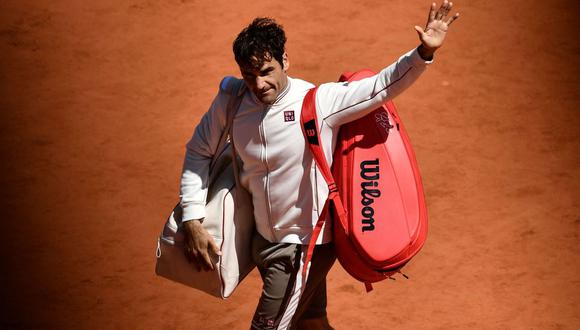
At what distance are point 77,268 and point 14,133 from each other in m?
2.04

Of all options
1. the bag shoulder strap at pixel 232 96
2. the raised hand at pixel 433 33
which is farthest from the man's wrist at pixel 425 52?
the bag shoulder strap at pixel 232 96

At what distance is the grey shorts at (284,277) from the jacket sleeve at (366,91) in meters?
0.66

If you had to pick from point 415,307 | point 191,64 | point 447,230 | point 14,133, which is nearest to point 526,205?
point 447,230

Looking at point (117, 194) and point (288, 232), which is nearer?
point (288, 232)

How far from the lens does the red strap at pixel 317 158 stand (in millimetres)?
4191

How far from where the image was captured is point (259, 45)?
4203 mm

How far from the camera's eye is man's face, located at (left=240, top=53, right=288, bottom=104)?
4.22m

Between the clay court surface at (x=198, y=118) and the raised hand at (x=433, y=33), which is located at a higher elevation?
the raised hand at (x=433, y=33)

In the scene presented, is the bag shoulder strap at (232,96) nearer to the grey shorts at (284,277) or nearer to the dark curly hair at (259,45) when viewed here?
the dark curly hair at (259,45)

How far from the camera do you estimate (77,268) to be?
6.61m

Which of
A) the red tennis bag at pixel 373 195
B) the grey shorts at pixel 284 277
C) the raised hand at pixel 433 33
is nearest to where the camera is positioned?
the raised hand at pixel 433 33

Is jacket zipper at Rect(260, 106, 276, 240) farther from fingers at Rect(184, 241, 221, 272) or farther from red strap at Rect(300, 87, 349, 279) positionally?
fingers at Rect(184, 241, 221, 272)

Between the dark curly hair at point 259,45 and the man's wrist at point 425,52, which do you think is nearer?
the man's wrist at point 425,52

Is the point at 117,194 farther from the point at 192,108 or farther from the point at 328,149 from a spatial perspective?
the point at 328,149
